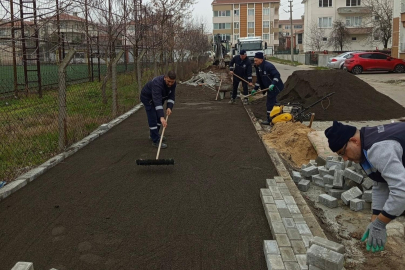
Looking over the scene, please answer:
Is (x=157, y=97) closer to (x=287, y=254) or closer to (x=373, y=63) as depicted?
(x=287, y=254)

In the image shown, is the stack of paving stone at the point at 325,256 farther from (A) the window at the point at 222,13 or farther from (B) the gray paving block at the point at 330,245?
(A) the window at the point at 222,13

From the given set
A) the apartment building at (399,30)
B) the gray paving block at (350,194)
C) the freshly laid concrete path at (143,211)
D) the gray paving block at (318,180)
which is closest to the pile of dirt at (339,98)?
the freshly laid concrete path at (143,211)

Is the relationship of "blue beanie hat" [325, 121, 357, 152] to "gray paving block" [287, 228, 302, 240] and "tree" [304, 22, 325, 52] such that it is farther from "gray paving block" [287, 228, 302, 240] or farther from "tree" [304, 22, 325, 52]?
"tree" [304, 22, 325, 52]

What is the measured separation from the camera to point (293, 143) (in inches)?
300

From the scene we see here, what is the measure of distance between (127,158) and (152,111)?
4.07ft

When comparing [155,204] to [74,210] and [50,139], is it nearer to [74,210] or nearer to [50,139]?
[74,210]

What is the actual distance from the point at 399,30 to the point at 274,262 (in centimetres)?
3274

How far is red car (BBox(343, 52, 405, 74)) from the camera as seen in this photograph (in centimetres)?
2684

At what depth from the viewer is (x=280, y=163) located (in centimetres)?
633

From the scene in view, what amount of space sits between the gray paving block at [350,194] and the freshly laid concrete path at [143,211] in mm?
1026

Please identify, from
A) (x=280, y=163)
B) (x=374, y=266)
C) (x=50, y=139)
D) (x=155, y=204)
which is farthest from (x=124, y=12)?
(x=374, y=266)

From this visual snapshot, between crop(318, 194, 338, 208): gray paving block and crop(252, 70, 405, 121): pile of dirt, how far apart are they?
584cm

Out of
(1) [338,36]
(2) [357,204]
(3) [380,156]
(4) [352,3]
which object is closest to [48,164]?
(2) [357,204]

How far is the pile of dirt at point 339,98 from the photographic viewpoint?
34.6 ft
